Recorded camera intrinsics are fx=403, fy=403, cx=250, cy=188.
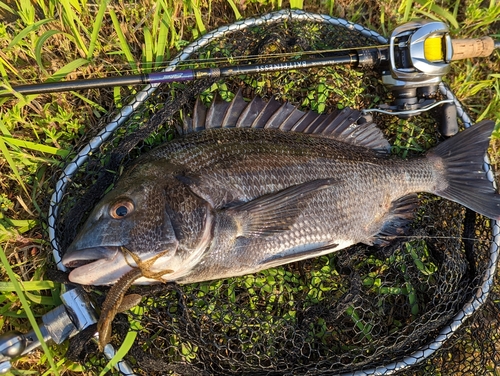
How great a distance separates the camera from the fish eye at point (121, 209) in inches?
84.4

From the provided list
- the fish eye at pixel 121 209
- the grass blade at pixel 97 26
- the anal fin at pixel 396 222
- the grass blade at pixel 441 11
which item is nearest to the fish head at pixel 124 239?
the fish eye at pixel 121 209

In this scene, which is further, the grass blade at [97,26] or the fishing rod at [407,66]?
the grass blade at [97,26]

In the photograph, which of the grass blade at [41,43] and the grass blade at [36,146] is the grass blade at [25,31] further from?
the grass blade at [36,146]

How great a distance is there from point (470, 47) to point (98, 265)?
2.79 meters

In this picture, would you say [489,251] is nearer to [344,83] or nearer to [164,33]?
[344,83]

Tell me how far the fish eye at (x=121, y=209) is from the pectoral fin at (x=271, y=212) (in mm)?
527

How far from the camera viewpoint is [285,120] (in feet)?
8.82

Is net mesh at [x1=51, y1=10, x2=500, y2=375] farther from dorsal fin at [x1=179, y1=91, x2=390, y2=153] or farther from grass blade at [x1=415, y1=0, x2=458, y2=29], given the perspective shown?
grass blade at [x1=415, y1=0, x2=458, y2=29]

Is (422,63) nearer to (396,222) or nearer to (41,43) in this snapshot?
(396,222)

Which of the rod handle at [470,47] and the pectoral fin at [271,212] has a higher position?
the rod handle at [470,47]

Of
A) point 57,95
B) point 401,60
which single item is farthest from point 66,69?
point 401,60

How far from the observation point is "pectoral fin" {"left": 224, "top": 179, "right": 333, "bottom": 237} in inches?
91.7

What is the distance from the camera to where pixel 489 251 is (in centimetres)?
285

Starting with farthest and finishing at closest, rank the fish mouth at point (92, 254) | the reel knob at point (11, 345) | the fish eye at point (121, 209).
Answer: the reel knob at point (11, 345), the fish eye at point (121, 209), the fish mouth at point (92, 254)
